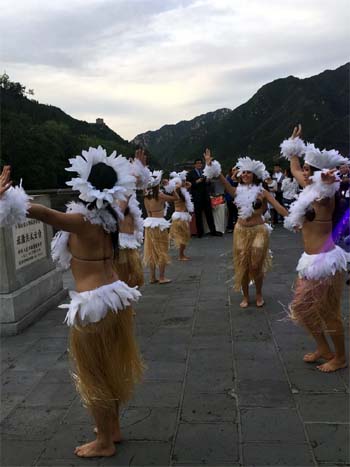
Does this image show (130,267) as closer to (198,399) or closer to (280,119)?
(198,399)

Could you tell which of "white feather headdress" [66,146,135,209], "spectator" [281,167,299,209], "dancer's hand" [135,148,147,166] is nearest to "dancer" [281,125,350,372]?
"white feather headdress" [66,146,135,209]

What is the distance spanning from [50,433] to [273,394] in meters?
1.64

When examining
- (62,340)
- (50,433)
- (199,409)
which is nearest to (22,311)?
(62,340)

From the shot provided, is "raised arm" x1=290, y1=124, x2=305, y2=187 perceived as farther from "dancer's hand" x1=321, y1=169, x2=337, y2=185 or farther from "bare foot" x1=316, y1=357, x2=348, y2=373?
"bare foot" x1=316, y1=357, x2=348, y2=373

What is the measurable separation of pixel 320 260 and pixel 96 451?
2.28m

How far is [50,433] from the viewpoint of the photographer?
315 cm

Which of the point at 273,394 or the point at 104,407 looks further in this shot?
the point at 273,394

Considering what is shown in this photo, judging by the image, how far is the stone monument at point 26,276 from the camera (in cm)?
532

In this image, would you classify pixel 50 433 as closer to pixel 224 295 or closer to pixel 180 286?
pixel 224 295

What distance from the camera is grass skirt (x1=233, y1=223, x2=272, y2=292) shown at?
19.3ft

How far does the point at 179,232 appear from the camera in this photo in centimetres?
951

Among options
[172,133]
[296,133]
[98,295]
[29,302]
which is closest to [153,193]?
[29,302]

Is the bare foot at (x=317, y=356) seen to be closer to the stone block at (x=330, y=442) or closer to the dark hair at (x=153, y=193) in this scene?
the stone block at (x=330, y=442)

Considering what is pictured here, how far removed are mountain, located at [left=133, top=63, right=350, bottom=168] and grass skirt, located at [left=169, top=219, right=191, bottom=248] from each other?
2884cm
